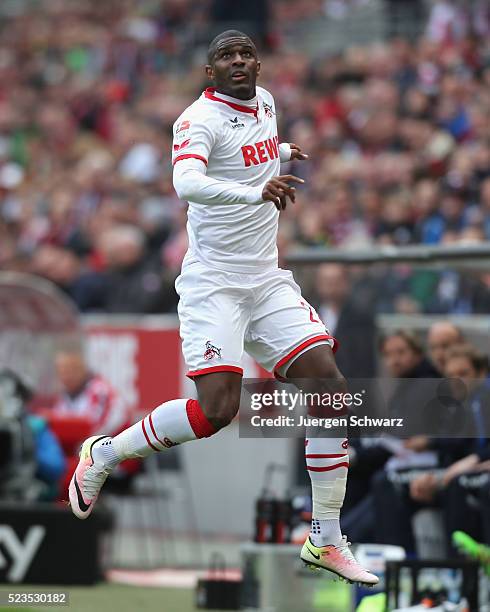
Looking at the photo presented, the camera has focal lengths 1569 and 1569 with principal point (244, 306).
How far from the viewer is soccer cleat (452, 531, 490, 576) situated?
9.45 meters

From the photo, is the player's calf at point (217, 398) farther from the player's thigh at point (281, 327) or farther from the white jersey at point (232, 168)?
the white jersey at point (232, 168)

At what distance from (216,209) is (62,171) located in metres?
13.6

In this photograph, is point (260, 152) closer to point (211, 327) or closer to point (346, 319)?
point (211, 327)

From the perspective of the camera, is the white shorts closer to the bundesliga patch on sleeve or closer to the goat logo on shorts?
the goat logo on shorts

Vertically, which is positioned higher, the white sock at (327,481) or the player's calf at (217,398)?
the player's calf at (217,398)

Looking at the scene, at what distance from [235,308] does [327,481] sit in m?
0.96

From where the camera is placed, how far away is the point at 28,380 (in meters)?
13.3

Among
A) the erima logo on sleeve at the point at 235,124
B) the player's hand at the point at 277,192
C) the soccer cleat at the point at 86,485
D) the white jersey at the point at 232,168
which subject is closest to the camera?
the player's hand at the point at 277,192

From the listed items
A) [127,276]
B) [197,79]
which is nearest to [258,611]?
[127,276]

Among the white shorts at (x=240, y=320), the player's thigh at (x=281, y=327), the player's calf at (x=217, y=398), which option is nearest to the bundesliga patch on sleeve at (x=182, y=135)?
the white shorts at (x=240, y=320)

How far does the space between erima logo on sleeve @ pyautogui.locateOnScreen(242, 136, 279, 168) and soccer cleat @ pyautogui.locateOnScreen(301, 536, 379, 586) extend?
1.89 meters

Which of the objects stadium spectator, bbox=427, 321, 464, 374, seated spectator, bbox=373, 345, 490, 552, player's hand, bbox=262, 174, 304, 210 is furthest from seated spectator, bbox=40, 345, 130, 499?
player's hand, bbox=262, 174, 304, 210

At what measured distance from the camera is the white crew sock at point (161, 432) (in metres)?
7.55

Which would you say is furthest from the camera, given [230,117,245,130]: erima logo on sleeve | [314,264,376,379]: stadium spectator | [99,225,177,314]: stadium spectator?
[99,225,177,314]: stadium spectator
